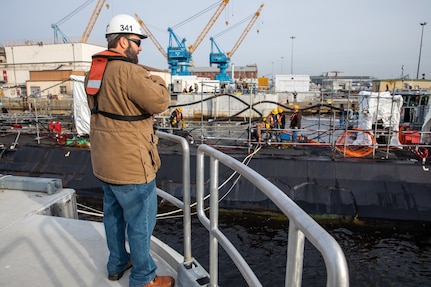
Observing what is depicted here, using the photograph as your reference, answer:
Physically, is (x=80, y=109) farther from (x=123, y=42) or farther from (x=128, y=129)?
(x=128, y=129)

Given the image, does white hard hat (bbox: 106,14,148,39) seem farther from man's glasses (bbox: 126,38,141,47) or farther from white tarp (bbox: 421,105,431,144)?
white tarp (bbox: 421,105,431,144)

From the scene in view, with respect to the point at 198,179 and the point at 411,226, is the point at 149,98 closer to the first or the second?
the point at 198,179

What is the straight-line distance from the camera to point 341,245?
323 inches

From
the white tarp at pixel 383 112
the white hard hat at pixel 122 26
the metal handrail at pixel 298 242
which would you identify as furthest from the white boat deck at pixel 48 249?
the white tarp at pixel 383 112

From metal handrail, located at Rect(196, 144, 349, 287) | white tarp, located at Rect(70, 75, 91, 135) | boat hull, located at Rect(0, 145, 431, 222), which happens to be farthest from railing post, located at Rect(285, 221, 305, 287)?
white tarp, located at Rect(70, 75, 91, 135)

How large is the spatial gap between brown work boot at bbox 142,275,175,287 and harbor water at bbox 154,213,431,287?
14.9 ft

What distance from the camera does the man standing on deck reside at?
228 centimetres

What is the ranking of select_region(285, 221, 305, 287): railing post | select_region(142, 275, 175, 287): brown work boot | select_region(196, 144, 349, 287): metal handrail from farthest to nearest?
select_region(142, 275, 175, 287): brown work boot
select_region(285, 221, 305, 287): railing post
select_region(196, 144, 349, 287): metal handrail

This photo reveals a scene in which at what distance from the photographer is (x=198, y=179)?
2576 mm

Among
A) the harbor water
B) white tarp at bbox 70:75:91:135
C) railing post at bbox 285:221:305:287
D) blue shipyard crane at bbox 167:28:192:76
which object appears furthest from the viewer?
blue shipyard crane at bbox 167:28:192:76

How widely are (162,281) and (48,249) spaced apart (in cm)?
131

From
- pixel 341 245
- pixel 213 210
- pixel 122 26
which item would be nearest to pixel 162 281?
pixel 213 210

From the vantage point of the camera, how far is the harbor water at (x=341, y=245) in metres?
6.99

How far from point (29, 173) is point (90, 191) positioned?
8.64 ft
